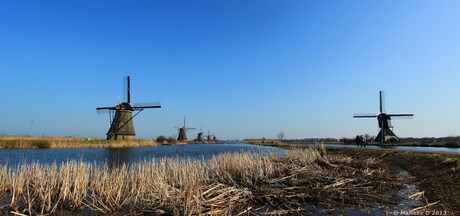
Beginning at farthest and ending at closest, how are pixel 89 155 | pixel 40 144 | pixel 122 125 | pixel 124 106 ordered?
1. pixel 124 106
2. pixel 122 125
3. pixel 40 144
4. pixel 89 155

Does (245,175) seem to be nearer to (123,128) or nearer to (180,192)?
(180,192)

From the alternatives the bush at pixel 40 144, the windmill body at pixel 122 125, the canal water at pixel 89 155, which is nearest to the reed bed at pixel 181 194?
the canal water at pixel 89 155

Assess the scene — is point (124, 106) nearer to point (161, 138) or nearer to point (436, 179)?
point (161, 138)

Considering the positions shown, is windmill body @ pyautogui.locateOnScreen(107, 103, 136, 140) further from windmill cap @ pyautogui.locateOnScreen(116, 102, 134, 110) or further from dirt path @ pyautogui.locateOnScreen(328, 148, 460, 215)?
dirt path @ pyautogui.locateOnScreen(328, 148, 460, 215)

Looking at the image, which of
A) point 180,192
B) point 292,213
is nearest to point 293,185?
point 292,213

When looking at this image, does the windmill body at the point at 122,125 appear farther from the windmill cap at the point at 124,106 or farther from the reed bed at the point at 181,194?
the reed bed at the point at 181,194

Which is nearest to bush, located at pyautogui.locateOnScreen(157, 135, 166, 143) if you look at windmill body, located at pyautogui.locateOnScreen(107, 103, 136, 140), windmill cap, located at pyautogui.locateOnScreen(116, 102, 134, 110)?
windmill body, located at pyautogui.locateOnScreen(107, 103, 136, 140)

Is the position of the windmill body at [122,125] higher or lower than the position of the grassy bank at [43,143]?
higher

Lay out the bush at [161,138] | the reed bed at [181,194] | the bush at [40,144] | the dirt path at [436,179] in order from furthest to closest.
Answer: the bush at [161,138], the bush at [40,144], the dirt path at [436,179], the reed bed at [181,194]

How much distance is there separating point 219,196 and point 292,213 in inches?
71.0

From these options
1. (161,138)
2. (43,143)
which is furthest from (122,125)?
(161,138)

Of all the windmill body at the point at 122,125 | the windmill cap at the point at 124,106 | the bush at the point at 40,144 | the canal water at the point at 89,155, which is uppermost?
the windmill cap at the point at 124,106

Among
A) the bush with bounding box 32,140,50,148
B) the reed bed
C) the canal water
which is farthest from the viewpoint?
the bush with bounding box 32,140,50,148

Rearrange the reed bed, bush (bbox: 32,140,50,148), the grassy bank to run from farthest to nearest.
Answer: bush (bbox: 32,140,50,148)
the grassy bank
the reed bed
